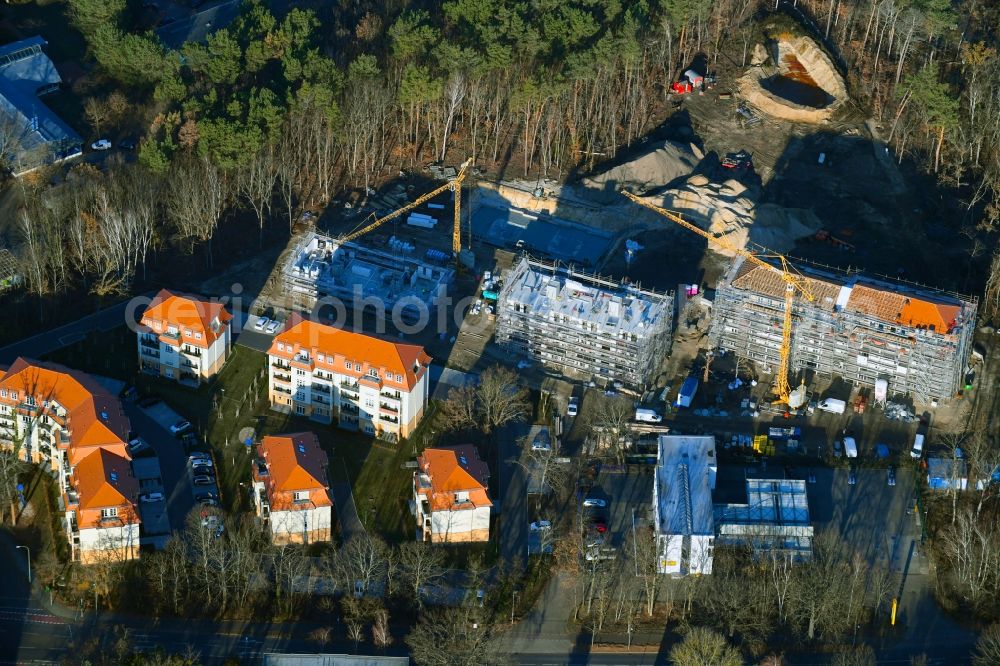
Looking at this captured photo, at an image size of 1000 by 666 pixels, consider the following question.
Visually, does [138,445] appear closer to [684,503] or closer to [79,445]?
[79,445]

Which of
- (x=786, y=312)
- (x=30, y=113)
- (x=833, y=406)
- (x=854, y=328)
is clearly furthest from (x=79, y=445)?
(x=854, y=328)

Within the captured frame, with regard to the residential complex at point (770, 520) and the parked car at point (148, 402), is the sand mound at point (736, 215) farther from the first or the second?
the parked car at point (148, 402)

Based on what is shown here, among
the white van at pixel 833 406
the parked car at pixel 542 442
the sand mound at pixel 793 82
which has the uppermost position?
the sand mound at pixel 793 82

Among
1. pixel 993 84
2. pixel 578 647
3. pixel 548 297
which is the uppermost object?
pixel 993 84

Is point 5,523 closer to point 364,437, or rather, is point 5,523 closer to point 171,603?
point 171,603

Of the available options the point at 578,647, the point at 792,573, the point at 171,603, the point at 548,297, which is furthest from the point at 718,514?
the point at 171,603

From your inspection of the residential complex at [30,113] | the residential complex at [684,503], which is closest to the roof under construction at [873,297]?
the residential complex at [684,503]

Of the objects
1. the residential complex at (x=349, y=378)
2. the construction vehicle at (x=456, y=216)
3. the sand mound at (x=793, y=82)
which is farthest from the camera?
the sand mound at (x=793, y=82)
